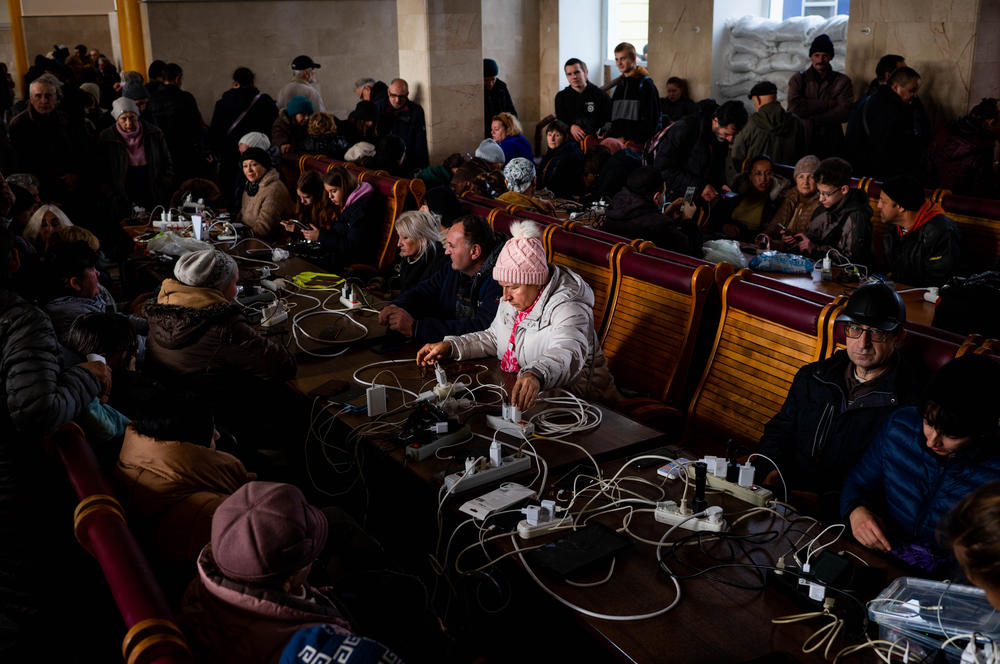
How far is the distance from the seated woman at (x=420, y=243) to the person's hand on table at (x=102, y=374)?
7.07ft

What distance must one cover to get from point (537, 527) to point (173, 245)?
13.7ft

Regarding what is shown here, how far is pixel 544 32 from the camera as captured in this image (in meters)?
13.9

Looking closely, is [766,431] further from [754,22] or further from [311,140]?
[754,22]

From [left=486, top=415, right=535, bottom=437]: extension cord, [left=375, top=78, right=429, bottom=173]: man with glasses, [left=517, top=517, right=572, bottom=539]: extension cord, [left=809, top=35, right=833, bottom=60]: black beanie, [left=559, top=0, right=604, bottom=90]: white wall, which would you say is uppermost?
[left=559, top=0, right=604, bottom=90]: white wall

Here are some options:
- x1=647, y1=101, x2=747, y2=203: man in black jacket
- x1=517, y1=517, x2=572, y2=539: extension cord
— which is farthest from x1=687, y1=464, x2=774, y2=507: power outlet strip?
x1=647, y1=101, x2=747, y2=203: man in black jacket

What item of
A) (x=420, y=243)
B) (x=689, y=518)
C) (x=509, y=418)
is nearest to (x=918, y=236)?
(x=420, y=243)

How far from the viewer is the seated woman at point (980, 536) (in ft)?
4.95

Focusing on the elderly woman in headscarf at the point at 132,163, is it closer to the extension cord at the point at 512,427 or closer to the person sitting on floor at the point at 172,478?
the person sitting on floor at the point at 172,478

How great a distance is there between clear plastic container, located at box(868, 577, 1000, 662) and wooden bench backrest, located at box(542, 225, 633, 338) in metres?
2.49

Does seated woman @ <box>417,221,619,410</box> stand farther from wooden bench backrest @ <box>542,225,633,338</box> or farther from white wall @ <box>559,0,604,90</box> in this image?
white wall @ <box>559,0,604,90</box>

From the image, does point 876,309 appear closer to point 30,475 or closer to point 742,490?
point 742,490

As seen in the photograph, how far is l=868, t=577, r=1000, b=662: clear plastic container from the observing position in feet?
6.16

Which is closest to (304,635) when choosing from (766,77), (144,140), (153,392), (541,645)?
(541,645)

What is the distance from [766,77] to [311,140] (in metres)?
5.60
